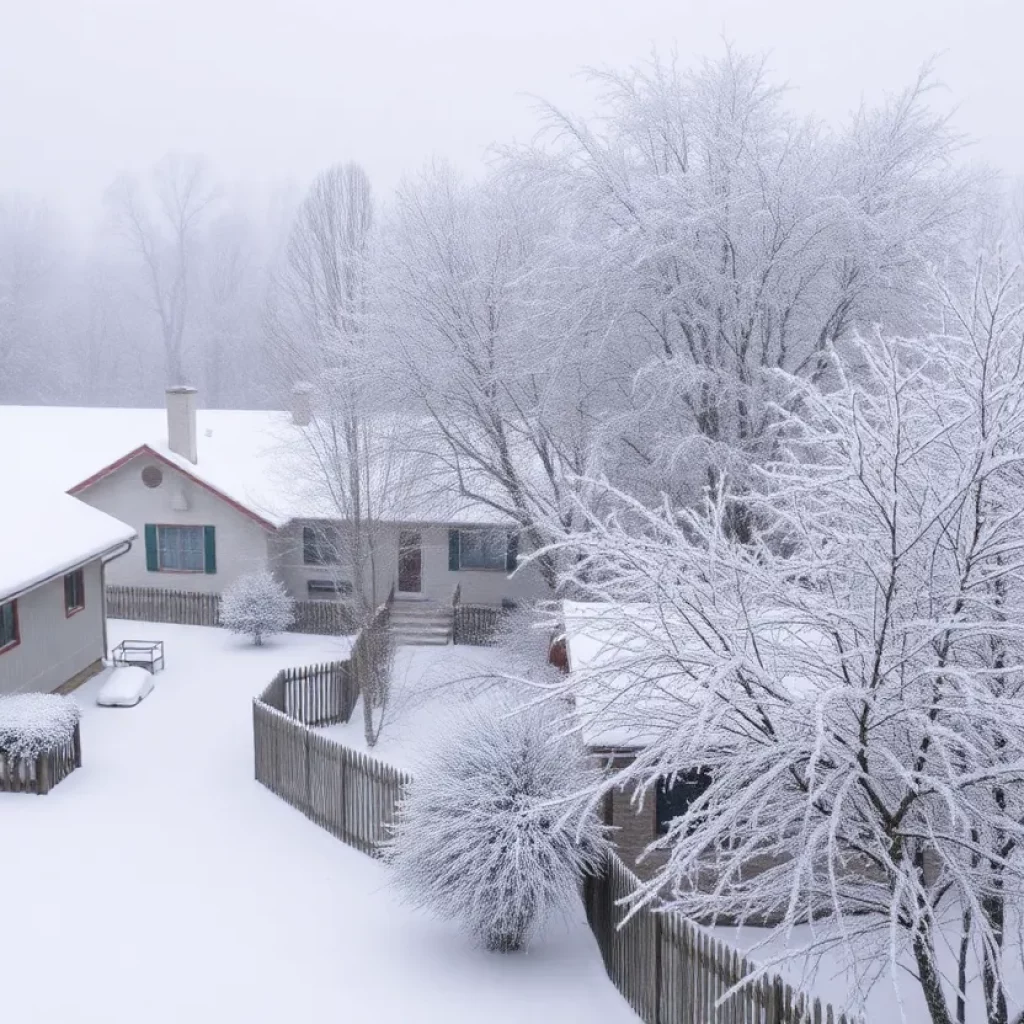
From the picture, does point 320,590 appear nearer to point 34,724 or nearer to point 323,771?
point 34,724

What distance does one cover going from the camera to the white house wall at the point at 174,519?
86.4ft

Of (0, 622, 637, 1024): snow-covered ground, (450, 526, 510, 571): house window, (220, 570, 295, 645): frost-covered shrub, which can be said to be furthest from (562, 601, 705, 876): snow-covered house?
(450, 526, 510, 571): house window

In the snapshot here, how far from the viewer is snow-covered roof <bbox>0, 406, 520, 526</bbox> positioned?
1961cm

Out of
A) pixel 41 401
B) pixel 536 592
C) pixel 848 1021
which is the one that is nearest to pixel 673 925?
pixel 848 1021

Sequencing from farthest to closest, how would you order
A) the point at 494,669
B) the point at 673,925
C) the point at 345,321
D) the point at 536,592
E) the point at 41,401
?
the point at 41,401
the point at 536,592
the point at 345,321
the point at 494,669
the point at 673,925

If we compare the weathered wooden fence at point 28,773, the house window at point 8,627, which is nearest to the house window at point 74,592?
the house window at point 8,627

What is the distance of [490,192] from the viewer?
2044 cm

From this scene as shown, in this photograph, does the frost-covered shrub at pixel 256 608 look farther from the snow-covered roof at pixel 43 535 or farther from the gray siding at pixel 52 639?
the snow-covered roof at pixel 43 535

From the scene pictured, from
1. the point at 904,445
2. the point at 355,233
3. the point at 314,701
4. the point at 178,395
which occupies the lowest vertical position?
the point at 314,701

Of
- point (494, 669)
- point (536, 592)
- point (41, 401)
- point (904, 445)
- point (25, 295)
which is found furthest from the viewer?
point (25, 295)

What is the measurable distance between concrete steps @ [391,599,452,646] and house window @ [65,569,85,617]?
6.57 metres

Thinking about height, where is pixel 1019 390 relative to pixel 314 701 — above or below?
above

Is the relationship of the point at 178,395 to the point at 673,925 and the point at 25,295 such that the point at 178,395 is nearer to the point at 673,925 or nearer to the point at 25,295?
the point at 673,925

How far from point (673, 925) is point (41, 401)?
71.4 metres
